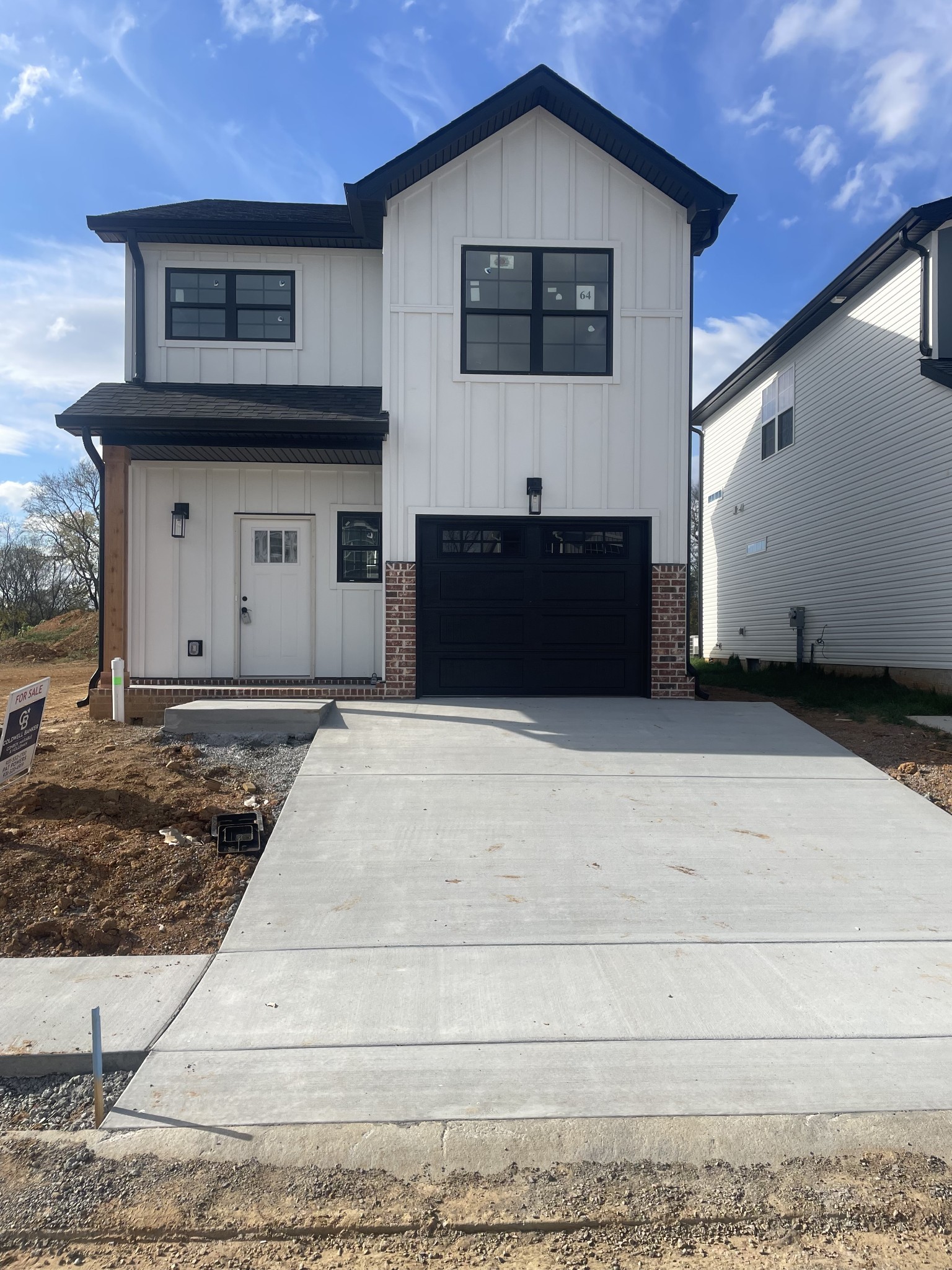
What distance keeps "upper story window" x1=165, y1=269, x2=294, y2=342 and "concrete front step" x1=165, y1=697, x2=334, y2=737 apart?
5502 mm

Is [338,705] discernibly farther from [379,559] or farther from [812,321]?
[812,321]

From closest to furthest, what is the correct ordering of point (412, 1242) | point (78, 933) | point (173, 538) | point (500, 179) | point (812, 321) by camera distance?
point (412, 1242)
point (78, 933)
point (500, 179)
point (173, 538)
point (812, 321)

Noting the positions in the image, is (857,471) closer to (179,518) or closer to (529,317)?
(529,317)

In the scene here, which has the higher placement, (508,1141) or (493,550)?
(493,550)

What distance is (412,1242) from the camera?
2629 millimetres

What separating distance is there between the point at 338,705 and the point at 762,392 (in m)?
13.1

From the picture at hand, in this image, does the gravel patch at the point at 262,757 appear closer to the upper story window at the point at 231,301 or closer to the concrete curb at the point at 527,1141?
the concrete curb at the point at 527,1141

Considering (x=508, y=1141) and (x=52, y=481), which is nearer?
(x=508, y=1141)

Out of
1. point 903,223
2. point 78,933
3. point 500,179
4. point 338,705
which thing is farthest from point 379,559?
point 903,223

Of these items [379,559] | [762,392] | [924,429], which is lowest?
[379,559]

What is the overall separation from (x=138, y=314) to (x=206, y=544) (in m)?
3.09

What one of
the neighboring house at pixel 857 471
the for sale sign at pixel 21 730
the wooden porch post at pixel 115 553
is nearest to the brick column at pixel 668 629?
the neighboring house at pixel 857 471

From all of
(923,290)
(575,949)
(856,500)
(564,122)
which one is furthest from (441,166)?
(575,949)

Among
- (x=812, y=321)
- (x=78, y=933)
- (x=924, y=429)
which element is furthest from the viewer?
(x=812, y=321)
